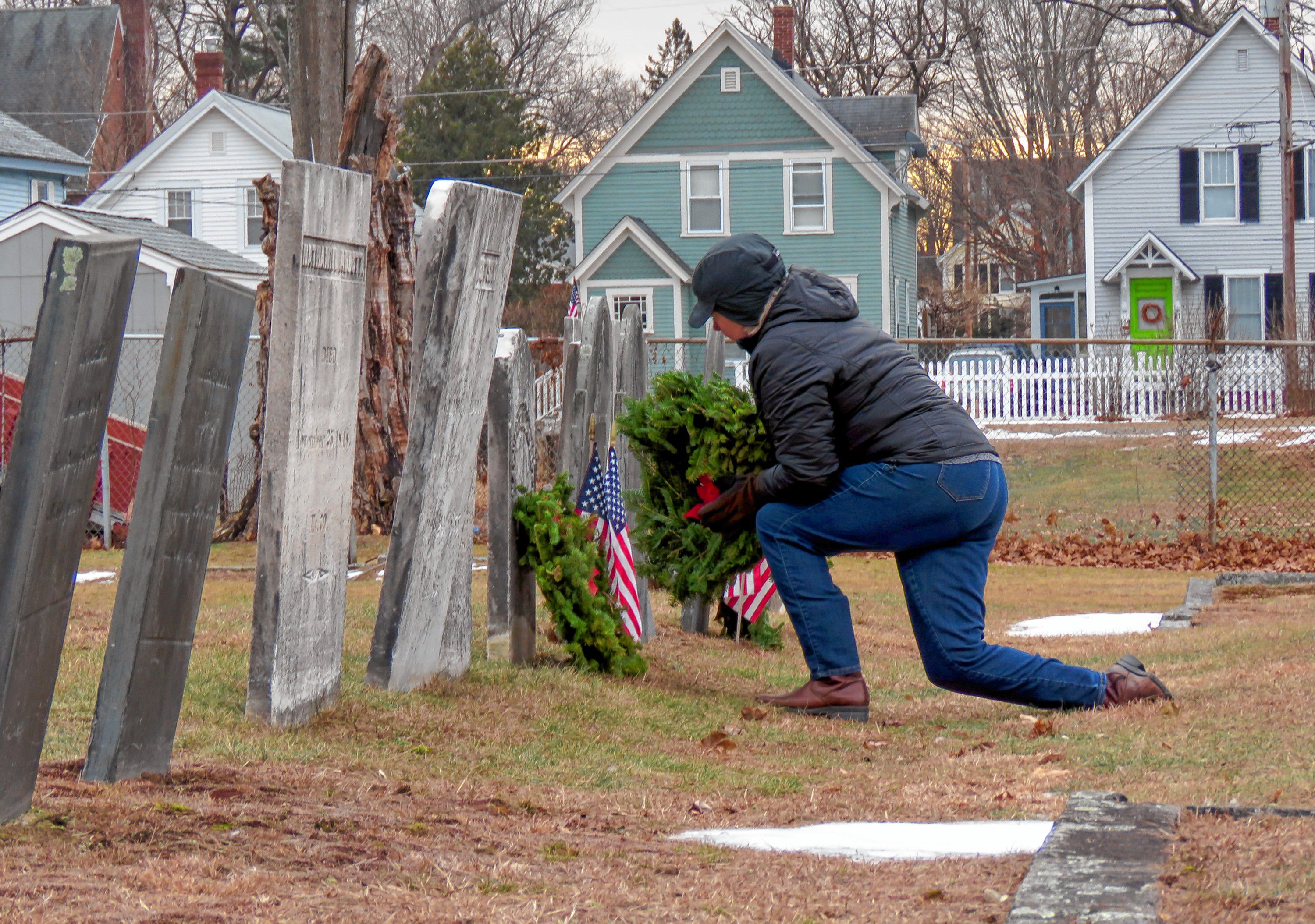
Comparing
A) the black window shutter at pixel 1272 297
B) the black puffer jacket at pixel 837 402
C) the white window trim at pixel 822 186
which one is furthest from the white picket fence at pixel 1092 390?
the black puffer jacket at pixel 837 402

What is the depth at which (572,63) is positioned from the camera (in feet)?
159

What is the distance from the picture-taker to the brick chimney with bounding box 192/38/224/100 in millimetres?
41219

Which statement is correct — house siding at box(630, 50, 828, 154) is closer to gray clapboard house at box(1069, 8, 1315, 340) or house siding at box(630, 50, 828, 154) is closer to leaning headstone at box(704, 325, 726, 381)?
gray clapboard house at box(1069, 8, 1315, 340)

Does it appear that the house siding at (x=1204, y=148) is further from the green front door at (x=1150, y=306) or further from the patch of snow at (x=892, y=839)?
the patch of snow at (x=892, y=839)

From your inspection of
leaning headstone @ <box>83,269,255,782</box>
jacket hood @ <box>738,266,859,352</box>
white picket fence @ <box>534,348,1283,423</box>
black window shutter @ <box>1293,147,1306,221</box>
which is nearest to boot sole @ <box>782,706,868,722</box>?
jacket hood @ <box>738,266,859,352</box>

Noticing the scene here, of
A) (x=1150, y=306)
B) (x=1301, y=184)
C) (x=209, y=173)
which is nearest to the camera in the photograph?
(x=1301, y=184)

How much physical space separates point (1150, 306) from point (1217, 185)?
312 centimetres

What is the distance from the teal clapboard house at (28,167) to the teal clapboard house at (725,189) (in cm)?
1179

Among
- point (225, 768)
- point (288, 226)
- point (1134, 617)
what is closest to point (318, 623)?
point (225, 768)

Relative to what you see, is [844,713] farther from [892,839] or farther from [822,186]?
[822,186]

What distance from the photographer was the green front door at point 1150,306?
33969 millimetres

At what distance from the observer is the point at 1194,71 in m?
33.3

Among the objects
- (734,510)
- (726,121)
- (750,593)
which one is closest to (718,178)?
(726,121)

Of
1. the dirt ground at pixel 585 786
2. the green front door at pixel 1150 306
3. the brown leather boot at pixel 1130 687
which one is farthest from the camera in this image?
the green front door at pixel 1150 306
